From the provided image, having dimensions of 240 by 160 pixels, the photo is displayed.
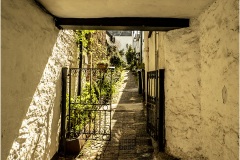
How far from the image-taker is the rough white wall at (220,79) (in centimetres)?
238

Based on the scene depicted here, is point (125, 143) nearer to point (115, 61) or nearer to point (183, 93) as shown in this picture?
point (183, 93)

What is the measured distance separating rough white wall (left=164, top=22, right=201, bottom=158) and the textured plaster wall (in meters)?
2.36

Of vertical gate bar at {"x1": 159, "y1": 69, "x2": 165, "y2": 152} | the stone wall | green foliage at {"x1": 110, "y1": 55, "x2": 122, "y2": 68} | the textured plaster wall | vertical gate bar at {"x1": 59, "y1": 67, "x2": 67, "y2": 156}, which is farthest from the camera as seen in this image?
green foliage at {"x1": 110, "y1": 55, "x2": 122, "y2": 68}

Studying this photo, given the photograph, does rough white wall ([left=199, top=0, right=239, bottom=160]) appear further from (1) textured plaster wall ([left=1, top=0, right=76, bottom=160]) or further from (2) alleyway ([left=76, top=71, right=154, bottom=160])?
(1) textured plaster wall ([left=1, top=0, right=76, bottom=160])

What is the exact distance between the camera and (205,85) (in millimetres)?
3289

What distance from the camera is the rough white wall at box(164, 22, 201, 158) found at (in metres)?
3.70

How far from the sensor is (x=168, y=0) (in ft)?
9.60

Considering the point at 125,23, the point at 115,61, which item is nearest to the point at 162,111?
the point at 125,23

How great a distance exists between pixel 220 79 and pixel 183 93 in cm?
126

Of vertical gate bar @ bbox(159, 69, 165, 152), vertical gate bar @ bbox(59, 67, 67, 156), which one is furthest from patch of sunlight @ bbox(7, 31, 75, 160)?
vertical gate bar @ bbox(159, 69, 165, 152)

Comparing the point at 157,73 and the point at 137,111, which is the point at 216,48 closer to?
the point at 157,73

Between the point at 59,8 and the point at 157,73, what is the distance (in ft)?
8.23

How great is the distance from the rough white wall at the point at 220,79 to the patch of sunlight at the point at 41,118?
2.66m

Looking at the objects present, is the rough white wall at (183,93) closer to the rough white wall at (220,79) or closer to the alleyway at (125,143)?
the rough white wall at (220,79)
